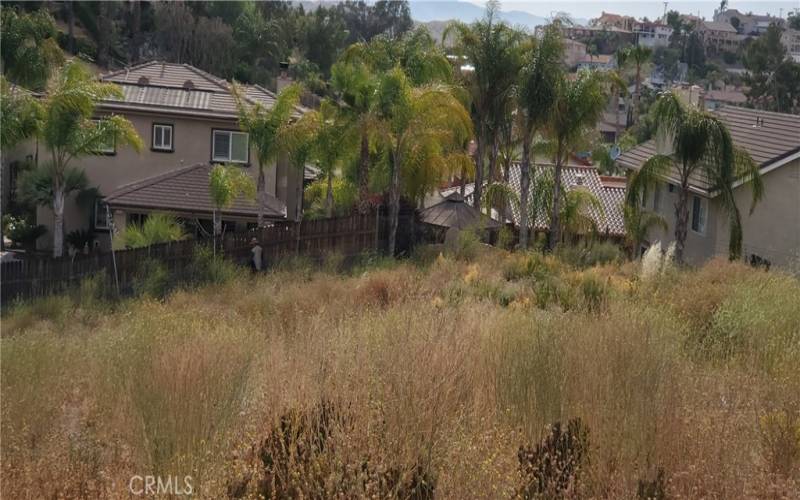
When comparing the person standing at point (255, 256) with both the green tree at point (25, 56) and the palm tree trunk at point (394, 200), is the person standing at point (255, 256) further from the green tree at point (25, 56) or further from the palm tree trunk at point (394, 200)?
the green tree at point (25, 56)

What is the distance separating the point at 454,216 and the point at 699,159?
6.26 metres

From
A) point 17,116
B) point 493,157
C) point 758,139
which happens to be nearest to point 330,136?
point 17,116

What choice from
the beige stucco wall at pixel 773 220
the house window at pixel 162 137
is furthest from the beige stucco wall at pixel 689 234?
the house window at pixel 162 137

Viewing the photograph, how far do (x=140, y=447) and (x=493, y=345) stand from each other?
3.34 metres

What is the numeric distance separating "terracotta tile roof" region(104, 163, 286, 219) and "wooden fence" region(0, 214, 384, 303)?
1.83 meters

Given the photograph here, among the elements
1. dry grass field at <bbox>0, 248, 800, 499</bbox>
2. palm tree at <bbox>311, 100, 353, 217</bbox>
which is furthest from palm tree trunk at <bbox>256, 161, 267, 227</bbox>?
dry grass field at <bbox>0, 248, 800, 499</bbox>

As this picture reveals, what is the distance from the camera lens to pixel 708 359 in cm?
1074

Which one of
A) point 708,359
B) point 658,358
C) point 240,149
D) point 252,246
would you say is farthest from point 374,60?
point 658,358

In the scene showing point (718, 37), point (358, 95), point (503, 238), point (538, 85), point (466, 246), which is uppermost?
point (718, 37)

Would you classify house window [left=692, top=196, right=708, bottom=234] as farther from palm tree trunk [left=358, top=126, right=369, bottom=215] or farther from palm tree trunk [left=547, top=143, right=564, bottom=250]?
palm tree trunk [left=358, top=126, right=369, bottom=215]

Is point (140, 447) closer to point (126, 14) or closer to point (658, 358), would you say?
point (658, 358)

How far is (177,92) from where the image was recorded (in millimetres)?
28203

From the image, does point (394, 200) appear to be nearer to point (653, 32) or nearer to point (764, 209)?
point (764, 209)

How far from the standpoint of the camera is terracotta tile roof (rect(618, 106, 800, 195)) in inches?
1008
